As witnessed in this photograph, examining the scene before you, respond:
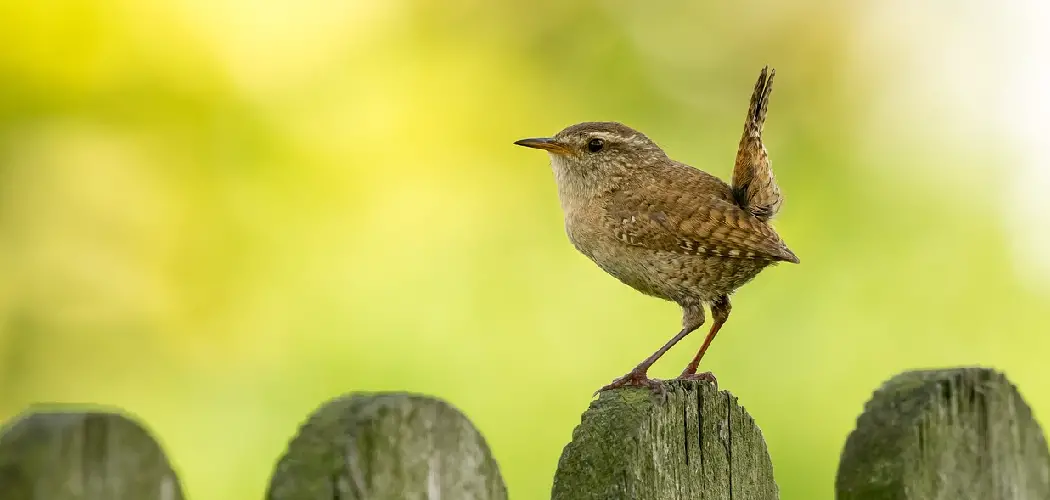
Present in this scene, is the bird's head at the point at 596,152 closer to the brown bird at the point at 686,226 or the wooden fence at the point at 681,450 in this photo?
the brown bird at the point at 686,226

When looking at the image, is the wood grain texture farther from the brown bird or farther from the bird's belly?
the bird's belly

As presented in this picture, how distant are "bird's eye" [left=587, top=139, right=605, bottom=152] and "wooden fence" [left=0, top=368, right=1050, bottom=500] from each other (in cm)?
216

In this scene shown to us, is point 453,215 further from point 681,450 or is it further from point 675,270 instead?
point 681,450

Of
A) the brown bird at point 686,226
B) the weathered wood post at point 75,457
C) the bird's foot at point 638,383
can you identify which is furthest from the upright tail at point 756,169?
the weathered wood post at point 75,457

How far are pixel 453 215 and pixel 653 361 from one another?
2704mm

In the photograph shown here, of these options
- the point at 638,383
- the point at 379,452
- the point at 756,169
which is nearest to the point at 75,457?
the point at 379,452

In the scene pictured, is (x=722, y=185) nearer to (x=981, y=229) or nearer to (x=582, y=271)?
(x=582, y=271)

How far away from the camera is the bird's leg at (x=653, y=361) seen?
2.74 m

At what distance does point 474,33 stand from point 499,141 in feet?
2.28

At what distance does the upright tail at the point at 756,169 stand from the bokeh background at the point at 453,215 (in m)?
1.54

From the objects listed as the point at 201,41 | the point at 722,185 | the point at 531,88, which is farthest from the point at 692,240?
the point at 201,41

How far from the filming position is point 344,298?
579 cm

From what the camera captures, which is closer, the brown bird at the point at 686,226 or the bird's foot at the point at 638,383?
the bird's foot at the point at 638,383

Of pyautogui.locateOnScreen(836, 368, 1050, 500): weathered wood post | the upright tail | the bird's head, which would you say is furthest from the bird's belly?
pyautogui.locateOnScreen(836, 368, 1050, 500): weathered wood post
